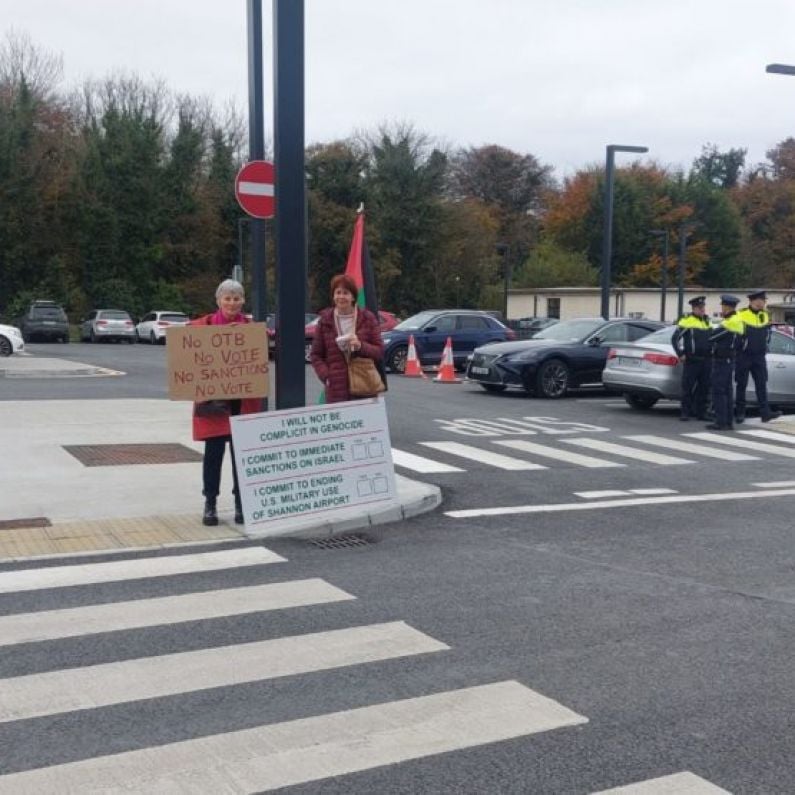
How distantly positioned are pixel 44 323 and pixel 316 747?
141ft

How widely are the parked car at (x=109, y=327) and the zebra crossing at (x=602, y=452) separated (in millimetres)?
35469

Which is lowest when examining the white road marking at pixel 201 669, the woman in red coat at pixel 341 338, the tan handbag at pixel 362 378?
the white road marking at pixel 201 669

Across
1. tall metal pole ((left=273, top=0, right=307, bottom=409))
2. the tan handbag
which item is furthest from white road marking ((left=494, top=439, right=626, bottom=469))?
tall metal pole ((left=273, top=0, right=307, bottom=409))

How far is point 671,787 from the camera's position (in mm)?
3777

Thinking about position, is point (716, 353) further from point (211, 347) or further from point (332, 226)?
point (332, 226)

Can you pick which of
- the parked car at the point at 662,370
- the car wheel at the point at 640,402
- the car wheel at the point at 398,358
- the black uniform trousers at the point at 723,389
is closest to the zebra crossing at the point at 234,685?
the black uniform trousers at the point at 723,389

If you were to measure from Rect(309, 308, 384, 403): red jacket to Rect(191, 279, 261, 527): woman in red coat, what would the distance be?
0.80 meters

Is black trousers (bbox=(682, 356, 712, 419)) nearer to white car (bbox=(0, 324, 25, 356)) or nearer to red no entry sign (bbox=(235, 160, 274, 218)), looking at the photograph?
red no entry sign (bbox=(235, 160, 274, 218))

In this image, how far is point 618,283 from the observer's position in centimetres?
7456

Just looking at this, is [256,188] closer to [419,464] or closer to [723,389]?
[419,464]

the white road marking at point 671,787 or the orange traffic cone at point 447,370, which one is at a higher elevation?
the orange traffic cone at point 447,370

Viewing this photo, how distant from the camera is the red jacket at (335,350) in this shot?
8723mm

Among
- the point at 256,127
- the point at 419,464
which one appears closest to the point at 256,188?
the point at 256,127

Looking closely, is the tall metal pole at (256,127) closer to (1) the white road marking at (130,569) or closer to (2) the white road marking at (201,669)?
(1) the white road marking at (130,569)
